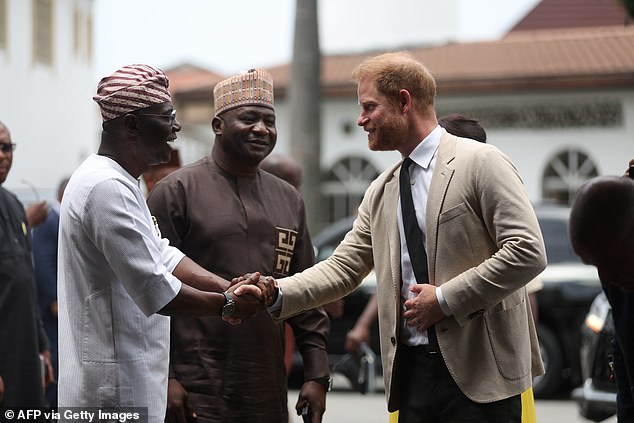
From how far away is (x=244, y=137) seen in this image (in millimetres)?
4773

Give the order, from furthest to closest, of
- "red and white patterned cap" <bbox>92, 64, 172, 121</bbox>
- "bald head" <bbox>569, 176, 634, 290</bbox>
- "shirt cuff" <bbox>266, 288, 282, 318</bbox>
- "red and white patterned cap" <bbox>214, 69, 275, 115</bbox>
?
"red and white patterned cap" <bbox>214, 69, 275, 115</bbox> < "shirt cuff" <bbox>266, 288, 282, 318</bbox> < "red and white patterned cap" <bbox>92, 64, 172, 121</bbox> < "bald head" <bbox>569, 176, 634, 290</bbox>

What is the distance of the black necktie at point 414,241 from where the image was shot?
407 cm

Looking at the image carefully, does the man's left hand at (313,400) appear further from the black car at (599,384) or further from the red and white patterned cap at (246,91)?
the black car at (599,384)

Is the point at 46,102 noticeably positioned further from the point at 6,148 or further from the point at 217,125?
the point at 217,125

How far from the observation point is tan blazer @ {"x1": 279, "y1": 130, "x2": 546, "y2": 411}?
388 cm

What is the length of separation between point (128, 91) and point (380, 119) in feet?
3.29

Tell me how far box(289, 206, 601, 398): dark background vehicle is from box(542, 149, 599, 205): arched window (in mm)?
13206

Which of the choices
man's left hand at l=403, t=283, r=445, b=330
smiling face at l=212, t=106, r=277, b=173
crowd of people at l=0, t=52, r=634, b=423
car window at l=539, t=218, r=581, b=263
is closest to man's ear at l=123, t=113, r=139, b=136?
crowd of people at l=0, t=52, r=634, b=423

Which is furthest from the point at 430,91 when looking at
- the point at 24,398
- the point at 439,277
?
the point at 24,398

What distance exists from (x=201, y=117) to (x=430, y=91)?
21651mm

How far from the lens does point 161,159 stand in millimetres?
3875

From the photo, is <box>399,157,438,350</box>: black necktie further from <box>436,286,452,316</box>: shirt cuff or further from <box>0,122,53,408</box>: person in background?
<box>0,122,53,408</box>: person in background

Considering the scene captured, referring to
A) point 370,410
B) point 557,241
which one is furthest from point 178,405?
point 557,241

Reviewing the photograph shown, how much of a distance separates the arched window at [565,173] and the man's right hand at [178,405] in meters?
20.3
